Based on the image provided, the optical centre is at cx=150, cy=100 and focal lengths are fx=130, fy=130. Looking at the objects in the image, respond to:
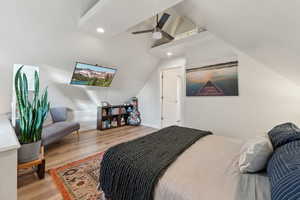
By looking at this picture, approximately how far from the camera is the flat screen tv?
10.4ft

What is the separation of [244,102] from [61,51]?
13.1 ft

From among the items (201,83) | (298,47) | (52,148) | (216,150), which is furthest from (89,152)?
(298,47)

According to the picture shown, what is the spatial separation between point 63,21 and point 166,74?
310cm

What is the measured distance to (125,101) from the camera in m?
5.16

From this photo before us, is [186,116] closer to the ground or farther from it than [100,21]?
closer to the ground

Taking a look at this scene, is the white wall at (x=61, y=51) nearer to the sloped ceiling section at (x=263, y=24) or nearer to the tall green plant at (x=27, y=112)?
the tall green plant at (x=27, y=112)

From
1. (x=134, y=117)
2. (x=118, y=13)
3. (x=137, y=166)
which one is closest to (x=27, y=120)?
(x=137, y=166)

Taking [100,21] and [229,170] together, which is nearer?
[229,170]

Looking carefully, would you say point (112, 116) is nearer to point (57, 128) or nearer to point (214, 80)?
point (57, 128)

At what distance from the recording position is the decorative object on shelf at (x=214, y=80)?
2822 millimetres

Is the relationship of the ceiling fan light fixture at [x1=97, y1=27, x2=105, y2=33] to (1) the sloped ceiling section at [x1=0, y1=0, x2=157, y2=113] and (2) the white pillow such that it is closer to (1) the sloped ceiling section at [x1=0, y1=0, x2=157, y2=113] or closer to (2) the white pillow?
(1) the sloped ceiling section at [x1=0, y1=0, x2=157, y2=113]

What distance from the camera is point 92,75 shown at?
343 centimetres

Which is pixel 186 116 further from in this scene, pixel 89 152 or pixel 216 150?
pixel 89 152

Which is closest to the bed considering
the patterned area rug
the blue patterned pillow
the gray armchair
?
the blue patterned pillow
